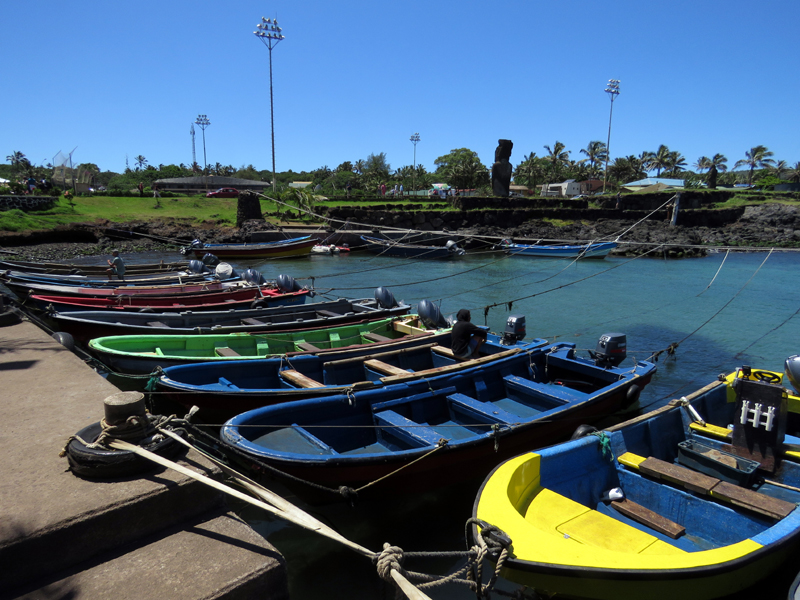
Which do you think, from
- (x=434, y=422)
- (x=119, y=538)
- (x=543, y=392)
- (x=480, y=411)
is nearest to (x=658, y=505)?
(x=480, y=411)

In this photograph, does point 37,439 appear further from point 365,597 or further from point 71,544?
point 365,597

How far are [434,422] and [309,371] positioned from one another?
2569mm

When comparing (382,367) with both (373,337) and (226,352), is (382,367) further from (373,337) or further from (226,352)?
(226,352)

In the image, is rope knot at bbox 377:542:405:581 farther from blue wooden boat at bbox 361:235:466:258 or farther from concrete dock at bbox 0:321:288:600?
blue wooden boat at bbox 361:235:466:258

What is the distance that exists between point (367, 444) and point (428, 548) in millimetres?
1640

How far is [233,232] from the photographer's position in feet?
141

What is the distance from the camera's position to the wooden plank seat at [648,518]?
196 inches

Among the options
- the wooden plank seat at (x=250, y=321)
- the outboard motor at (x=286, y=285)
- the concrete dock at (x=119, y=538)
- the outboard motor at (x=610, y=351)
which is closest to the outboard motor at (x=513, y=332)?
the outboard motor at (x=610, y=351)

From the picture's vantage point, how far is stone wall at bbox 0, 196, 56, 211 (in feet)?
136

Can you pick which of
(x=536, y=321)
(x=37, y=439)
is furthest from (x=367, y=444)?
(x=536, y=321)

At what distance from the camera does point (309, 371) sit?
29.4 ft

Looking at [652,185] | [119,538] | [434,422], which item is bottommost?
[434,422]

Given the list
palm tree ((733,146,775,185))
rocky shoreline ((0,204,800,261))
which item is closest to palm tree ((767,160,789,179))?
palm tree ((733,146,775,185))

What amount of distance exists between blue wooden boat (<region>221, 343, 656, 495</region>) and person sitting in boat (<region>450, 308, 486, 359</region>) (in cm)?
65
